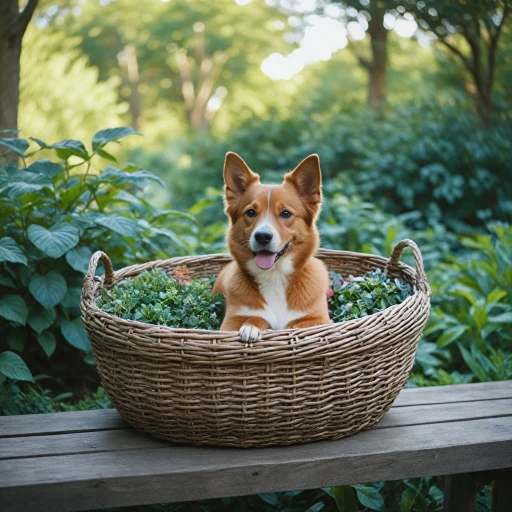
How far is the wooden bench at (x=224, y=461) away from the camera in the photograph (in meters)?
2.14

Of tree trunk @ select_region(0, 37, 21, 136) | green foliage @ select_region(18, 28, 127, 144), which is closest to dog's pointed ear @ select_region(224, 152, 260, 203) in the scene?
tree trunk @ select_region(0, 37, 21, 136)

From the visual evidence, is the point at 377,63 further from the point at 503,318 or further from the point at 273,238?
the point at 273,238

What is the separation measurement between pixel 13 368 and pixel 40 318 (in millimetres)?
434

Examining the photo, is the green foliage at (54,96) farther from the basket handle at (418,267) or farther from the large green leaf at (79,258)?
the basket handle at (418,267)

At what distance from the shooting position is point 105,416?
2.71m

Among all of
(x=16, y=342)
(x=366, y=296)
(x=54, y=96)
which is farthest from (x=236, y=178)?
(x=54, y=96)

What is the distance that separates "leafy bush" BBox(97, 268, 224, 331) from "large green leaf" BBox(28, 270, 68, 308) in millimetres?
338

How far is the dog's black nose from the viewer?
8.76ft

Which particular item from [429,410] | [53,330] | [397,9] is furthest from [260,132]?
[429,410]

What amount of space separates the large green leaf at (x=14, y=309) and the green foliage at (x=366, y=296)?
1598 mm

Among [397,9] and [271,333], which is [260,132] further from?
[271,333]

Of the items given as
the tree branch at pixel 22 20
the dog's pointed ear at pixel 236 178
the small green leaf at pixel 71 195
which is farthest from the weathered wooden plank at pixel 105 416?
the tree branch at pixel 22 20

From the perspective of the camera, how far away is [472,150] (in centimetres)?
723

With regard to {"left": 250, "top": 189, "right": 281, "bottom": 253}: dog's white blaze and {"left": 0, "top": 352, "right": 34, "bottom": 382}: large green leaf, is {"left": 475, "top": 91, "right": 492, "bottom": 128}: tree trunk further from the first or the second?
{"left": 0, "top": 352, "right": 34, "bottom": 382}: large green leaf
